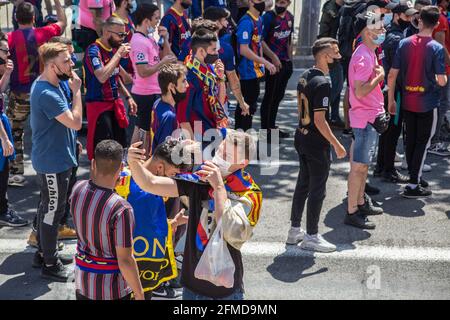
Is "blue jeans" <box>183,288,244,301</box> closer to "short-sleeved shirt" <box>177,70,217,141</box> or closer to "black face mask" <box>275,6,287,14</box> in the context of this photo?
"short-sleeved shirt" <box>177,70,217,141</box>

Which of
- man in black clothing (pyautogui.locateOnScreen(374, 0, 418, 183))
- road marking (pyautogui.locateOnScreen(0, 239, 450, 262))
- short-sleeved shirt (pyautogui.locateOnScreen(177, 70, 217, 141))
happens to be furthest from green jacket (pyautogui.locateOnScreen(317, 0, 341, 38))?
road marking (pyautogui.locateOnScreen(0, 239, 450, 262))

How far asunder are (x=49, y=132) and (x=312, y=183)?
2412mm

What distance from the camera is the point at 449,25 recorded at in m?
10.1

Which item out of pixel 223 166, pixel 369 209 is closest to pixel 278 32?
pixel 369 209

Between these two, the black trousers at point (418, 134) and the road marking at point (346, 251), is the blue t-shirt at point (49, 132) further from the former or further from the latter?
the black trousers at point (418, 134)

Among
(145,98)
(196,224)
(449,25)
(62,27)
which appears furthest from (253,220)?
(449,25)

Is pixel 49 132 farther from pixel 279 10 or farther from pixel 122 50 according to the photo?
pixel 279 10

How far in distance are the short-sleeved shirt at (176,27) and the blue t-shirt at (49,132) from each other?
3543mm

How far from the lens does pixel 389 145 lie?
8.87 metres

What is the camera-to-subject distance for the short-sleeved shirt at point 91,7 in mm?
9742

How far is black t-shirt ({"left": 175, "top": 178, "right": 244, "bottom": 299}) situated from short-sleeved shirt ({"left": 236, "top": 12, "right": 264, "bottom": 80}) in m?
5.25
